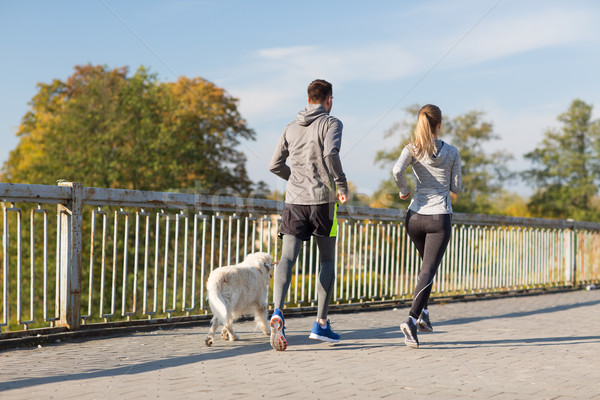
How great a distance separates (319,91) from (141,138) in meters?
28.4

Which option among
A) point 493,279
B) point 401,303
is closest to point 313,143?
point 401,303

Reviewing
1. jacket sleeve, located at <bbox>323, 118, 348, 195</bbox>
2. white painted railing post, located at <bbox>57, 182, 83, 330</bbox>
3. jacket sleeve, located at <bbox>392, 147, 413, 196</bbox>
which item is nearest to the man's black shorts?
jacket sleeve, located at <bbox>323, 118, 348, 195</bbox>

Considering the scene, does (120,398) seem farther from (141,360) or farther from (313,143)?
(313,143)

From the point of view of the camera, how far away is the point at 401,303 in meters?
9.51

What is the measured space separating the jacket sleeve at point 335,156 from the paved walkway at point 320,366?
1.35 m

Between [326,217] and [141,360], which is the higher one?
[326,217]

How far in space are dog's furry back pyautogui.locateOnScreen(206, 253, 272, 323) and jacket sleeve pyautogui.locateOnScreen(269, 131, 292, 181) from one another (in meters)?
0.93

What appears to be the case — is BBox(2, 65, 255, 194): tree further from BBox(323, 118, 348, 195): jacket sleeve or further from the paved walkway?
BBox(323, 118, 348, 195): jacket sleeve

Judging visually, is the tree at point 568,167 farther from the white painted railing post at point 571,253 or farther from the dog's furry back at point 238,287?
the dog's furry back at point 238,287

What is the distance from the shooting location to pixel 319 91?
5402 mm

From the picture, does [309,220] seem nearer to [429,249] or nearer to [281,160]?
[281,160]

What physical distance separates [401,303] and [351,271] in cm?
103

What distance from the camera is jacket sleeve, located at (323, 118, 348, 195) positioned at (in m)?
5.11

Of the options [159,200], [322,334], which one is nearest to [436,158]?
[322,334]
